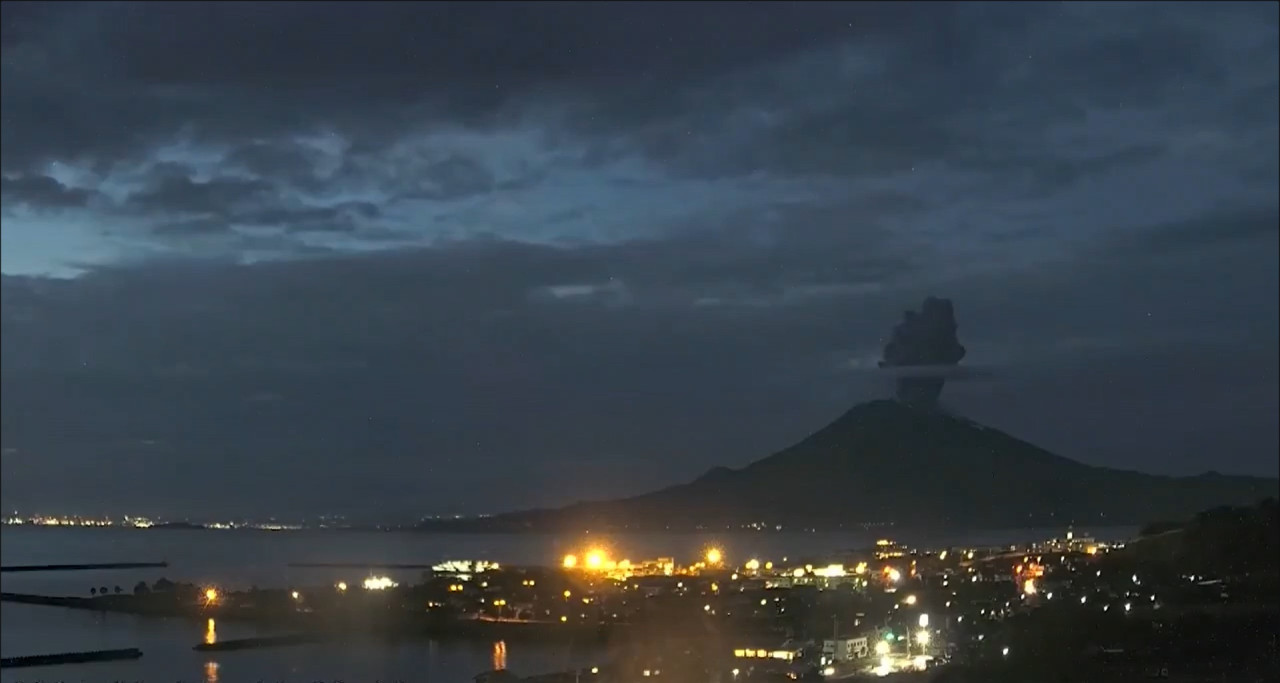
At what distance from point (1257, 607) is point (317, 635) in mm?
9444

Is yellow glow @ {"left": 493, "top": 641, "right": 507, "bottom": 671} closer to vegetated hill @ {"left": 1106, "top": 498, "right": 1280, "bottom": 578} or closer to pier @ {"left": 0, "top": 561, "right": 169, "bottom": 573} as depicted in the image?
vegetated hill @ {"left": 1106, "top": 498, "right": 1280, "bottom": 578}

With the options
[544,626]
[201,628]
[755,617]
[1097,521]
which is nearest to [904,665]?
[755,617]

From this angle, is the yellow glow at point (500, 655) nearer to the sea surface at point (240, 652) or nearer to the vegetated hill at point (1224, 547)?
the sea surface at point (240, 652)

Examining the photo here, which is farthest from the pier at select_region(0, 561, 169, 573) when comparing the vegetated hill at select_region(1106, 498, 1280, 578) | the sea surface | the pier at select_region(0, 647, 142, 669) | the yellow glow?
the vegetated hill at select_region(1106, 498, 1280, 578)

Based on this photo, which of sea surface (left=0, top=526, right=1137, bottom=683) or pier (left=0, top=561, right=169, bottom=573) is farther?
pier (left=0, top=561, right=169, bottom=573)

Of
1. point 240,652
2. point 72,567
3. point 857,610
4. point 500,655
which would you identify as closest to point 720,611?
point 857,610

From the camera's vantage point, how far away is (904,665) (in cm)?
944

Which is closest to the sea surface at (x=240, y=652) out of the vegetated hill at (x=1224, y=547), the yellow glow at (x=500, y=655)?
the yellow glow at (x=500, y=655)

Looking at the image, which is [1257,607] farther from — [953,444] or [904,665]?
[953,444]

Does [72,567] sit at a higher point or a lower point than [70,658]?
higher

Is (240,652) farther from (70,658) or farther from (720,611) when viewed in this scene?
(720,611)

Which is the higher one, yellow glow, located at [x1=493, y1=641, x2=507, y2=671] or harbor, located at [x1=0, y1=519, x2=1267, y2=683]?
harbor, located at [x1=0, y1=519, x2=1267, y2=683]

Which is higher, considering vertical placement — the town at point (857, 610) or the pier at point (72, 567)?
the pier at point (72, 567)

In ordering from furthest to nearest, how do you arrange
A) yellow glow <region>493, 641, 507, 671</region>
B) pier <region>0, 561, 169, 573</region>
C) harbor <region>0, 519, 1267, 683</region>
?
pier <region>0, 561, 169, 573</region>
yellow glow <region>493, 641, 507, 671</region>
harbor <region>0, 519, 1267, 683</region>
